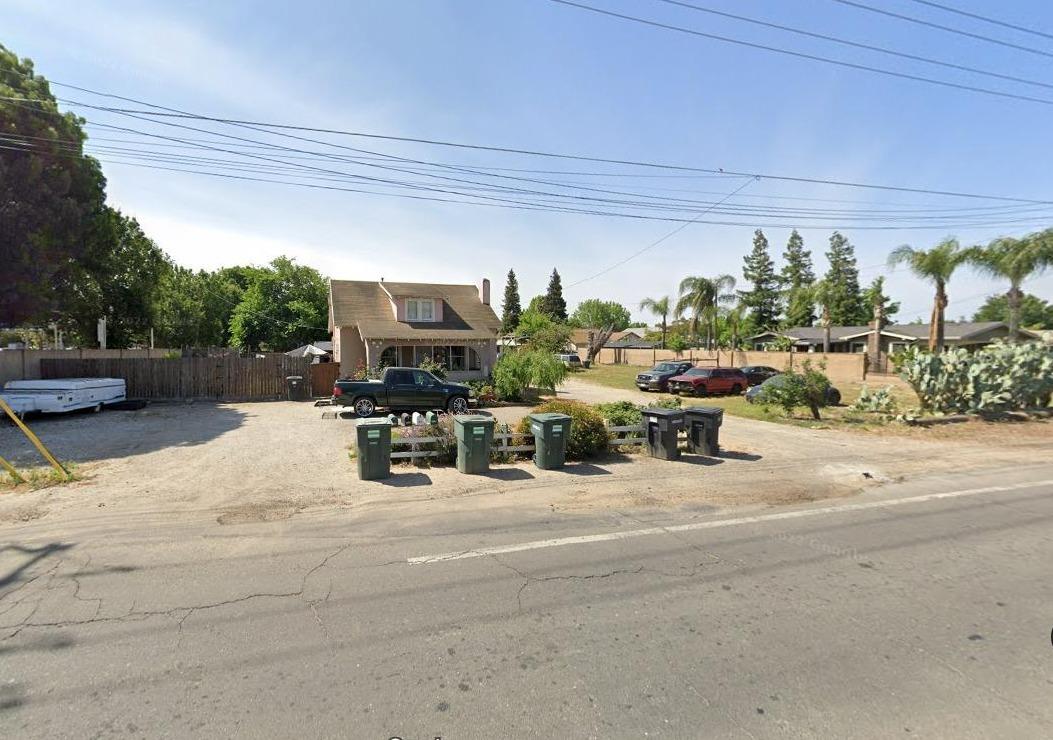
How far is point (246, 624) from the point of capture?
153 inches

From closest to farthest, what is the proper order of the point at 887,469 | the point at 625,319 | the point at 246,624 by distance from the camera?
the point at 246,624 → the point at 887,469 → the point at 625,319

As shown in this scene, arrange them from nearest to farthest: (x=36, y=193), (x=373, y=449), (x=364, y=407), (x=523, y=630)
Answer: (x=523, y=630) < (x=373, y=449) < (x=364, y=407) < (x=36, y=193)

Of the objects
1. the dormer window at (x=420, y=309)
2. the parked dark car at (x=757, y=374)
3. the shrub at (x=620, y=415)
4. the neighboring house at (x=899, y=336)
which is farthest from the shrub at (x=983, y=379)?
the neighboring house at (x=899, y=336)

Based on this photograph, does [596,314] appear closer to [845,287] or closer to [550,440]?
[845,287]

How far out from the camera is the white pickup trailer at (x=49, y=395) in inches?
552

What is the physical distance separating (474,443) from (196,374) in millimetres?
16633

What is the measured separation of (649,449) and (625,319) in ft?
380

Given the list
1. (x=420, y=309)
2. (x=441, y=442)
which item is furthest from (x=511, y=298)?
(x=441, y=442)

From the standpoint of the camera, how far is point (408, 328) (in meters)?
24.6

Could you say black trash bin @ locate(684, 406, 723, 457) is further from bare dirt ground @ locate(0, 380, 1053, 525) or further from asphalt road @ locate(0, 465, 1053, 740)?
asphalt road @ locate(0, 465, 1053, 740)

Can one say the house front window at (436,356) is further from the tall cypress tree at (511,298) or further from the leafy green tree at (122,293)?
the tall cypress tree at (511,298)

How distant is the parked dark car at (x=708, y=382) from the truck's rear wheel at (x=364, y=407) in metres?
15.6

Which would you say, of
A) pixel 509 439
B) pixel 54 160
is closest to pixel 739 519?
pixel 509 439

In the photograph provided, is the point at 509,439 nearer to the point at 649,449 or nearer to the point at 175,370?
the point at 649,449
